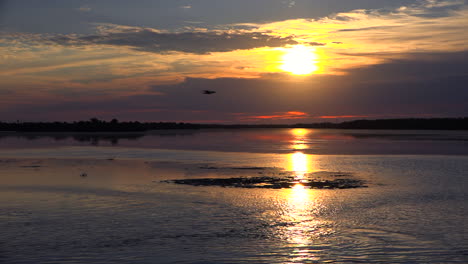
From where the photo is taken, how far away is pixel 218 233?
13.6 metres

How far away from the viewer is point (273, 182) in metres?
24.9

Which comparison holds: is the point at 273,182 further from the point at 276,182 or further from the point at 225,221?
the point at 225,221

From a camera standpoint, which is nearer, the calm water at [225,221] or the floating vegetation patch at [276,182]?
the calm water at [225,221]

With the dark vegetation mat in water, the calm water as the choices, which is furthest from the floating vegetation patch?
the calm water

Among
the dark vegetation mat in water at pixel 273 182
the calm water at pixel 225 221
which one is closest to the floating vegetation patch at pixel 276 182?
the dark vegetation mat in water at pixel 273 182

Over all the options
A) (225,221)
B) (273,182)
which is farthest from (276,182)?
(225,221)

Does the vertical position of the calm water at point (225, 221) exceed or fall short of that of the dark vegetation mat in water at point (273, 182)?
it falls short

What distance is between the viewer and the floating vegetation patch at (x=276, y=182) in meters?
23.4

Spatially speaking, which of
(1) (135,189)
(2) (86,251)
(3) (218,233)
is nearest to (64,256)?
(2) (86,251)

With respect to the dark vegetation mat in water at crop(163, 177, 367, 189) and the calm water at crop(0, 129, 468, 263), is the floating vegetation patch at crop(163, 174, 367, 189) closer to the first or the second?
the dark vegetation mat in water at crop(163, 177, 367, 189)

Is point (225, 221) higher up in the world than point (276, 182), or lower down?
lower down

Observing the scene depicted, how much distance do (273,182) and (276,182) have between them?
16 centimetres

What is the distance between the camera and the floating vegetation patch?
2338 centimetres

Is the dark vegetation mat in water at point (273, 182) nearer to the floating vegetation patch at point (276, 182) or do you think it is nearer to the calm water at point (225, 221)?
the floating vegetation patch at point (276, 182)
